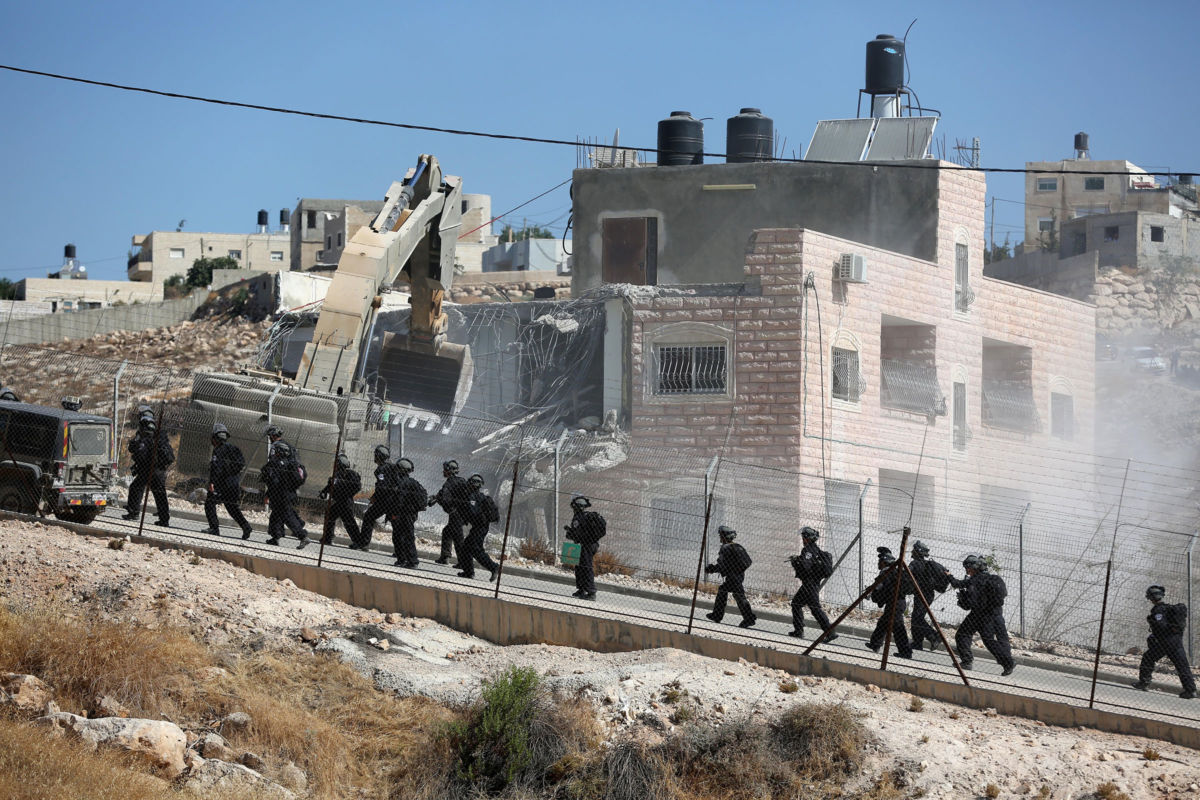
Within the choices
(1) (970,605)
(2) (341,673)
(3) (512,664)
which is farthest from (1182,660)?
(2) (341,673)

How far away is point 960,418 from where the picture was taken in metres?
30.2

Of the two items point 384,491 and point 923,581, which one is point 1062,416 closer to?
point 923,581

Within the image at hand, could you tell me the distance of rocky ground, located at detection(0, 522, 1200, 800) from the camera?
42.2 feet

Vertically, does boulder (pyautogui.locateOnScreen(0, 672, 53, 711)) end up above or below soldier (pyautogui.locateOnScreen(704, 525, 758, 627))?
below

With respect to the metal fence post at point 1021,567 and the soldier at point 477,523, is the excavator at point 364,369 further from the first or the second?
A: the metal fence post at point 1021,567

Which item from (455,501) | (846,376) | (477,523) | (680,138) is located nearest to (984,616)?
(477,523)

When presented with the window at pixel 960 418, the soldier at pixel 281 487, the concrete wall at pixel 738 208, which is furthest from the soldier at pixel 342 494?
the window at pixel 960 418

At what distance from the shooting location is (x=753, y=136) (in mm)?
34500

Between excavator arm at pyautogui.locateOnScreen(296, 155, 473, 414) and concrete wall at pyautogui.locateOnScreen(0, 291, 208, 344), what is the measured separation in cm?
2289

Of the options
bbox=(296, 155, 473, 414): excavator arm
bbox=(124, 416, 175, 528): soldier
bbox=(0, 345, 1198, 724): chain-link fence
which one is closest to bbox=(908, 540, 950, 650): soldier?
bbox=(0, 345, 1198, 724): chain-link fence

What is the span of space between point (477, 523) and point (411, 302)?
10503 mm

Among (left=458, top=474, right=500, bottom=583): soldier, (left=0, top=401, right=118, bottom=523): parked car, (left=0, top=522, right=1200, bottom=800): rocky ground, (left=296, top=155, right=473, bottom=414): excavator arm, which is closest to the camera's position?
(left=0, top=522, right=1200, bottom=800): rocky ground

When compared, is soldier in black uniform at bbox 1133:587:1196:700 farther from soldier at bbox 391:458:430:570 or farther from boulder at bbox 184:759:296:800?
boulder at bbox 184:759:296:800

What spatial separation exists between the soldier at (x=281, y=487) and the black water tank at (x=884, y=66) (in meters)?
22.1
